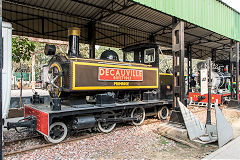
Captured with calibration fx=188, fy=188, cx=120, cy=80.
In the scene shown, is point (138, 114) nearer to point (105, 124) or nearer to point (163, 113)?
point (163, 113)

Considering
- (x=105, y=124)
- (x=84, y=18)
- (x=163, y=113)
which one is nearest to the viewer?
(x=105, y=124)

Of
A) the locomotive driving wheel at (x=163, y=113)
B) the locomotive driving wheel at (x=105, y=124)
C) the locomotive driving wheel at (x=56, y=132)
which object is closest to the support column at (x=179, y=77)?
the locomotive driving wheel at (x=163, y=113)

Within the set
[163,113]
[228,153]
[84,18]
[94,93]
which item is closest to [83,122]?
[94,93]

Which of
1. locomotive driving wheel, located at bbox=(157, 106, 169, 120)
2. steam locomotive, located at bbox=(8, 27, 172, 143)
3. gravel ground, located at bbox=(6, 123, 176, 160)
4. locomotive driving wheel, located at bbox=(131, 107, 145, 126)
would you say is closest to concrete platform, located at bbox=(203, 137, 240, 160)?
gravel ground, located at bbox=(6, 123, 176, 160)

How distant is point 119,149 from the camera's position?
173 inches

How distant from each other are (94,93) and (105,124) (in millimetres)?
1008

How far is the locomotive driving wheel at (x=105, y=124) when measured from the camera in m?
5.56

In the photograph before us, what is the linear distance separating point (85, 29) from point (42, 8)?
10.5 feet

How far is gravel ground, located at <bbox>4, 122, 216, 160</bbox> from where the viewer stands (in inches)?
158

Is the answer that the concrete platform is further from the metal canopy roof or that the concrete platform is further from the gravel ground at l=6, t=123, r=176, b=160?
the metal canopy roof

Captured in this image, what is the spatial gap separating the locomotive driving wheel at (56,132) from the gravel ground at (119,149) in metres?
0.20

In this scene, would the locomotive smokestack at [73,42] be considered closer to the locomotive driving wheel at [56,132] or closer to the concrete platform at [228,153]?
the locomotive driving wheel at [56,132]

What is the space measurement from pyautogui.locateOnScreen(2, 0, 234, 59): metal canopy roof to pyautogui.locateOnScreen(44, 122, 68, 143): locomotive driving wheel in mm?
5768

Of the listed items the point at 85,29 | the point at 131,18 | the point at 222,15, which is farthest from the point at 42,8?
the point at 222,15
